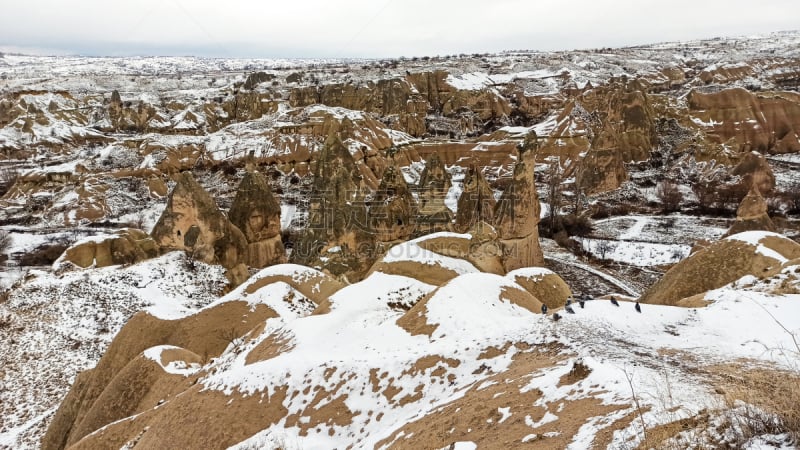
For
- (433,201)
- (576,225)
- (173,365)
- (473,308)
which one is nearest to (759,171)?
(576,225)

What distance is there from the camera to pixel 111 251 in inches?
1109

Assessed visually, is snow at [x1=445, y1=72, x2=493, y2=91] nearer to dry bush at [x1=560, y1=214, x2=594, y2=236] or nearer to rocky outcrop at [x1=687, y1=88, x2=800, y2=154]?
rocky outcrop at [x1=687, y1=88, x2=800, y2=154]

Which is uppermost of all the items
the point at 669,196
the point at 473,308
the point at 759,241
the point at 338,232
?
the point at 473,308

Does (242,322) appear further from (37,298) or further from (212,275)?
(37,298)

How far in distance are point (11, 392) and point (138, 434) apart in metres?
9.59

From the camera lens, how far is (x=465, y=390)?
8.42 m

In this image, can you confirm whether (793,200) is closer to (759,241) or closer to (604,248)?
(604,248)

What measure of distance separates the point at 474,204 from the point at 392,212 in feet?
18.5

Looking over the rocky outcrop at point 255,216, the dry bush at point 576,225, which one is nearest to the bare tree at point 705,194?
the dry bush at point 576,225

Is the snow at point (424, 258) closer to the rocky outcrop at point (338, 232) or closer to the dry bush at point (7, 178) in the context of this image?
→ the rocky outcrop at point (338, 232)

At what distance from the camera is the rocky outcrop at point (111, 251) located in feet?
88.8

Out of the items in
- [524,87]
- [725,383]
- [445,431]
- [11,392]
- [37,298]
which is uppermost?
[524,87]

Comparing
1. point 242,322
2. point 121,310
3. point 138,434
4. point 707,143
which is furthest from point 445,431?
point 707,143

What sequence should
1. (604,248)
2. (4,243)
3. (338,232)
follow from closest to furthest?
(338,232) < (604,248) < (4,243)
